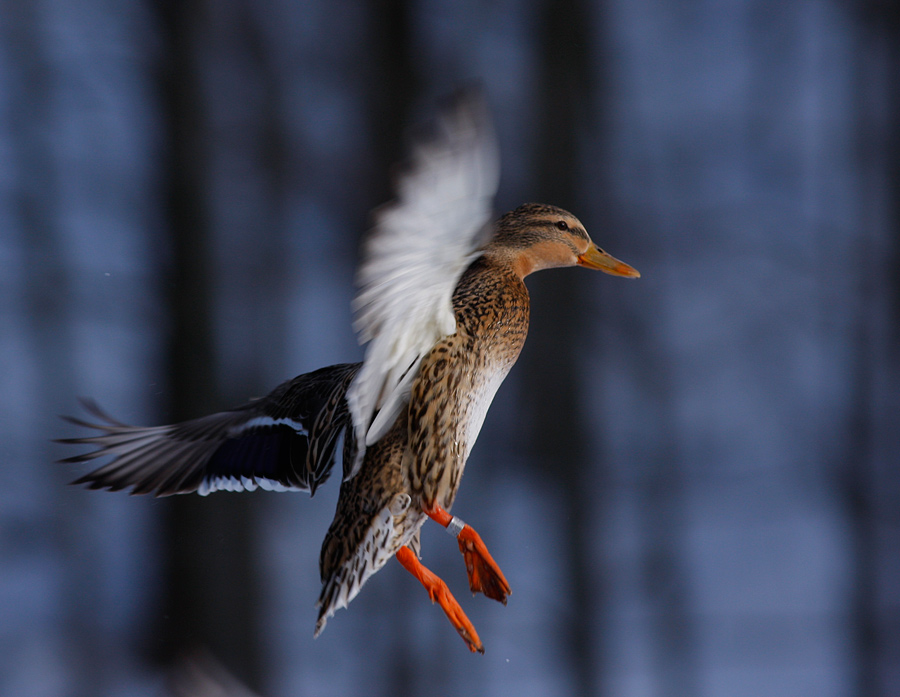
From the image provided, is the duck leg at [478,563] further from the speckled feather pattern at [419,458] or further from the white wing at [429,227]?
the white wing at [429,227]

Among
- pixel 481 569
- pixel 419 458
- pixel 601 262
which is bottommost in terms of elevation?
pixel 481 569

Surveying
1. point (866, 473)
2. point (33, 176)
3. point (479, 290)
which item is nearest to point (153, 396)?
point (33, 176)

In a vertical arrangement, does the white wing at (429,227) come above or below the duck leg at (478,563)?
above

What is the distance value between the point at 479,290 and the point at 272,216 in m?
1.23

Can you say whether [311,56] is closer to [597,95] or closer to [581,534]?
[597,95]

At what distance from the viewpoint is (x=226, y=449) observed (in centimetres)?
84

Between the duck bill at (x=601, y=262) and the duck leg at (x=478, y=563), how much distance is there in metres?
0.32

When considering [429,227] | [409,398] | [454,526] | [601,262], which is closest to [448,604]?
[454,526]

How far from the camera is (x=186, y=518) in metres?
1.60

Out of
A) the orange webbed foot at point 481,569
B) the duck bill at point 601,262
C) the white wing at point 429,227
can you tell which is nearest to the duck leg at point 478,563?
the orange webbed foot at point 481,569

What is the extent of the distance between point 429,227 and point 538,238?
0.27 metres

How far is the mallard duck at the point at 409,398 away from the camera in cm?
51

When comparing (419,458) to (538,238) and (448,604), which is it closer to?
(448,604)

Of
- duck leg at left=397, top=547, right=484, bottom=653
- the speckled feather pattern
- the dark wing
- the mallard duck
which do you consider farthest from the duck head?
duck leg at left=397, top=547, right=484, bottom=653
